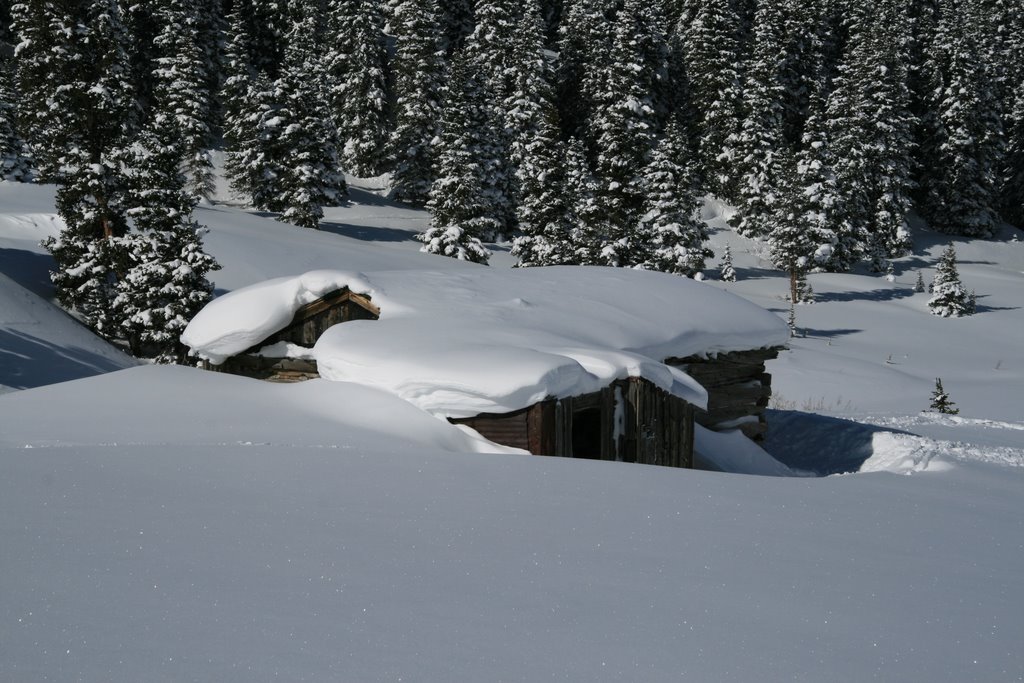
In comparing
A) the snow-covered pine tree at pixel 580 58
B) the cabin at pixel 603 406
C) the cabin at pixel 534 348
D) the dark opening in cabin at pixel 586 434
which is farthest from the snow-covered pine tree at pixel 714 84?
the dark opening in cabin at pixel 586 434

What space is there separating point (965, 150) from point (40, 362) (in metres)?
58.4

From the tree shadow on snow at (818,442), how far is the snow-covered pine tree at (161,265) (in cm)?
1436

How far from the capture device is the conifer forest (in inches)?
934

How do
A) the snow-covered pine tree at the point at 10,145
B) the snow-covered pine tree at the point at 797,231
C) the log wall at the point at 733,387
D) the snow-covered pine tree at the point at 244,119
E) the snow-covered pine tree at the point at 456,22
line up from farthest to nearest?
the snow-covered pine tree at the point at 456,22
the snow-covered pine tree at the point at 244,119
the snow-covered pine tree at the point at 797,231
the snow-covered pine tree at the point at 10,145
the log wall at the point at 733,387

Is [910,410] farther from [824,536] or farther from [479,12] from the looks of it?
[479,12]

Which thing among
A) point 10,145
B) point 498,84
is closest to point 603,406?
point 10,145

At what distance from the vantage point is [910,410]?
20.6 meters

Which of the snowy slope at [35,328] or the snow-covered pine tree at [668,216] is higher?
the snow-covered pine tree at [668,216]

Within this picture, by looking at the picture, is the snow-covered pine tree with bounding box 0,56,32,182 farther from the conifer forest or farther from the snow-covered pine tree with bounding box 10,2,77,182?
the snow-covered pine tree with bounding box 10,2,77,182

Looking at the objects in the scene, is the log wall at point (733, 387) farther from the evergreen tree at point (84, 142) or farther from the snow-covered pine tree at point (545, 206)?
the snow-covered pine tree at point (545, 206)

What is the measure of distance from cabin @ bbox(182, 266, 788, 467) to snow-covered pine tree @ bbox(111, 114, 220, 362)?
35.9 feet

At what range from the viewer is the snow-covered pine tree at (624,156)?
33250 millimetres

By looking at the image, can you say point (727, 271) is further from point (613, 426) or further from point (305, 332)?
point (613, 426)

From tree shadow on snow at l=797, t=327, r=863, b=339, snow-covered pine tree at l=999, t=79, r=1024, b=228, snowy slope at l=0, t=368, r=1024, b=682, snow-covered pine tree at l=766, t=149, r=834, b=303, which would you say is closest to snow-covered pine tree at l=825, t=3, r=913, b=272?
snow-covered pine tree at l=766, t=149, r=834, b=303
